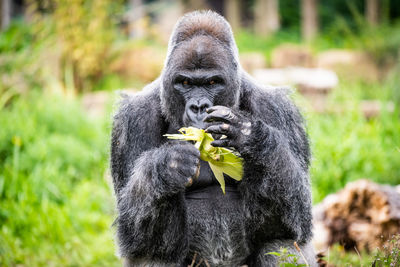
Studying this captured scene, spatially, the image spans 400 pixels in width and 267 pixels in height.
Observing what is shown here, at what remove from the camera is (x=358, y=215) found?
575 cm

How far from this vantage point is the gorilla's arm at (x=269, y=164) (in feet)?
11.2

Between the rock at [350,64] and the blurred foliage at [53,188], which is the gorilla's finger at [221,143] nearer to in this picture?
the blurred foliage at [53,188]

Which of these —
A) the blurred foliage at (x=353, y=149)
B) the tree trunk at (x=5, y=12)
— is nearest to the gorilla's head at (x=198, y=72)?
the blurred foliage at (x=353, y=149)

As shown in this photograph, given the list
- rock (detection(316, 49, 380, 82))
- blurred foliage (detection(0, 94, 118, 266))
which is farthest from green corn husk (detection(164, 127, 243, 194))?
rock (detection(316, 49, 380, 82))

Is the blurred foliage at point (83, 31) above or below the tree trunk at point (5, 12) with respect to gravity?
below

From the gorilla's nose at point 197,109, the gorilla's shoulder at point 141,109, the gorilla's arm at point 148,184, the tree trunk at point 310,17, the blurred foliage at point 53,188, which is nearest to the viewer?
the gorilla's arm at point 148,184

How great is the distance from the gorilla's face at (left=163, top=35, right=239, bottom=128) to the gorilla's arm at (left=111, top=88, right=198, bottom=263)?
0.30 metres

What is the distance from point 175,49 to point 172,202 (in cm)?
129

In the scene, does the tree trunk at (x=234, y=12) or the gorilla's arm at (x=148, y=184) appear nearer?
the gorilla's arm at (x=148, y=184)

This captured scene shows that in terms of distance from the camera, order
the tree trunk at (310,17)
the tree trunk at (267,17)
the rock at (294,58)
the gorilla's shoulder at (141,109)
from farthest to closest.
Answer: the tree trunk at (267,17)
the tree trunk at (310,17)
the rock at (294,58)
the gorilla's shoulder at (141,109)

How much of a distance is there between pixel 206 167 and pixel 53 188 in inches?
154

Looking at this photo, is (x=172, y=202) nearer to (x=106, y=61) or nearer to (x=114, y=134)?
(x=114, y=134)

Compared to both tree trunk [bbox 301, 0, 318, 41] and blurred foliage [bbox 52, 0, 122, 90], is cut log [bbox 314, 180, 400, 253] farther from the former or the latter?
tree trunk [bbox 301, 0, 318, 41]

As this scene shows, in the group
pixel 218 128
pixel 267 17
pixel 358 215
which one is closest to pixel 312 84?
pixel 358 215
